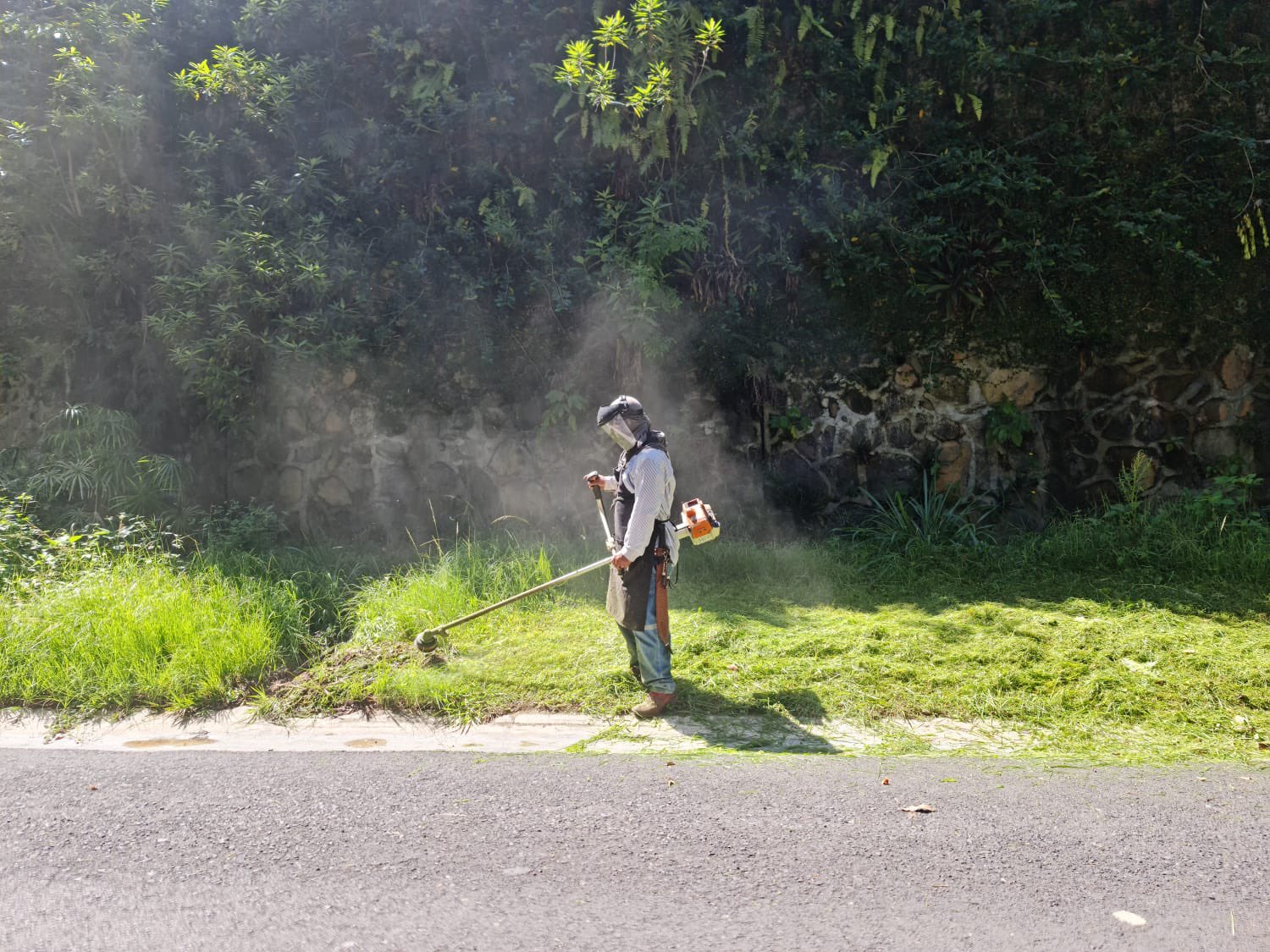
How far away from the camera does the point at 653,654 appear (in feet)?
16.4

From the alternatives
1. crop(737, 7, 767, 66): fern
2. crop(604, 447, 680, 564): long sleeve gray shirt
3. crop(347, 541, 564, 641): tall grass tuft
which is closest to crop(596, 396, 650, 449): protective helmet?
→ crop(604, 447, 680, 564): long sleeve gray shirt

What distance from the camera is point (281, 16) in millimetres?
8797

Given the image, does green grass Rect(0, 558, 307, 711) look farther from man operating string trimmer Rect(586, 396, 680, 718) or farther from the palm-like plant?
the palm-like plant

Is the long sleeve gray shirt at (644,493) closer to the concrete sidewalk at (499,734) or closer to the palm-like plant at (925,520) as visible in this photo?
the concrete sidewalk at (499,734)

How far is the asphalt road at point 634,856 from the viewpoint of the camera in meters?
2.79

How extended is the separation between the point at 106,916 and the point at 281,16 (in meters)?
8.30

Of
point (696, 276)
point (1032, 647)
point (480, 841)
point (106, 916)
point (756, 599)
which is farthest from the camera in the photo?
point (696, 276)

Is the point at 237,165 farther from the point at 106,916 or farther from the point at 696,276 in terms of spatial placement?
the point at 106,916

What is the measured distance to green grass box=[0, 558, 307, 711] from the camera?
17.7 feet

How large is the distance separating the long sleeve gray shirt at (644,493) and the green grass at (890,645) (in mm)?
898

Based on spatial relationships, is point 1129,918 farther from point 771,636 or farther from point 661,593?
point 771,636

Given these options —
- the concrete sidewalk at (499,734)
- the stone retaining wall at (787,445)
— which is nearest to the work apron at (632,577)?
the concrete sidewalk at (499,734)

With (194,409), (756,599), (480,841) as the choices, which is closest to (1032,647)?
(756,599)

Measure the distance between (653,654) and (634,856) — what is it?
1.78m
